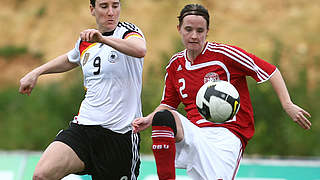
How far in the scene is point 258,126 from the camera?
10.5 metres

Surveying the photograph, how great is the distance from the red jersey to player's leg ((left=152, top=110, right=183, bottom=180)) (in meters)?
0.63

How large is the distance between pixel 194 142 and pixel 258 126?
5766mm

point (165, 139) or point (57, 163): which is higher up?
point (165, 139)

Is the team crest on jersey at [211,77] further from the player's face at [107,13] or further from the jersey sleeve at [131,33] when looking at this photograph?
the player's face at [107,13]

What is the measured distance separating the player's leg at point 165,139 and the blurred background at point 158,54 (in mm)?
5372

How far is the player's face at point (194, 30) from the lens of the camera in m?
5.16

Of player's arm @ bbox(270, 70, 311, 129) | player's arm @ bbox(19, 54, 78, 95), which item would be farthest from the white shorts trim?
player's arm @ bbox(19, 54, 78, 95)

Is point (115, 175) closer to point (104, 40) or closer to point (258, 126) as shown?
point (104, 40)

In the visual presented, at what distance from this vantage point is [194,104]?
17.5 feet

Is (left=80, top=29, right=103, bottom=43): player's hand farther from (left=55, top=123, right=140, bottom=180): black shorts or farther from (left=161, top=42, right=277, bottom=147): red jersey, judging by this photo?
(left=161, top=42, right=277, bottom=147): red jersey

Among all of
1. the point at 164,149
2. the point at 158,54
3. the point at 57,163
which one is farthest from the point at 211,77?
the point at 158,54

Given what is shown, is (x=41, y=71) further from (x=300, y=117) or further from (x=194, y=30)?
(x=300, y=117)

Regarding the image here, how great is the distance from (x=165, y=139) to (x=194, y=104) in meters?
0.78

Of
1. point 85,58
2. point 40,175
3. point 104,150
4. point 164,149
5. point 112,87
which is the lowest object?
point 40,175
